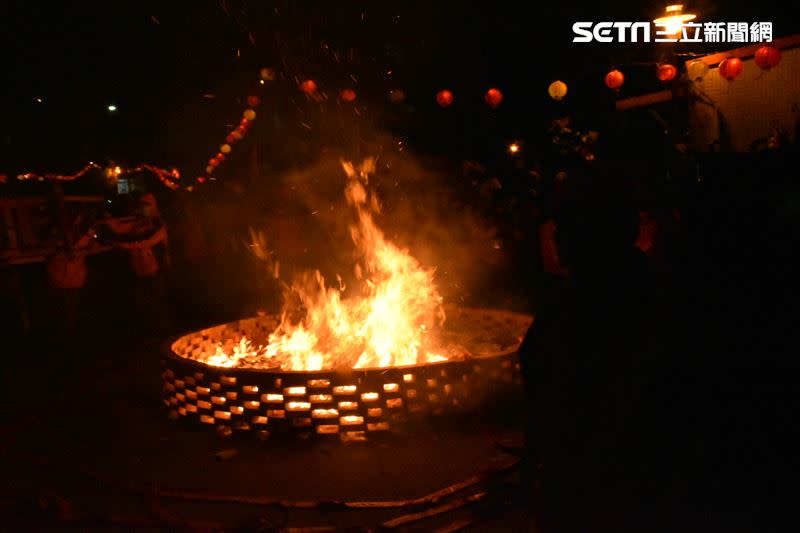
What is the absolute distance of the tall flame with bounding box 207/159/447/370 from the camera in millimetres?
6863

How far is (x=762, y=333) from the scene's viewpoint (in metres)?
5.83

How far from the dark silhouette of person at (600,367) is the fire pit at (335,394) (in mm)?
3355

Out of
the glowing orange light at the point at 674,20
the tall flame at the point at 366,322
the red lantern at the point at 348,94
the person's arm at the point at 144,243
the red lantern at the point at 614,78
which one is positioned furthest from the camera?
the red lantern at the point at 348,94

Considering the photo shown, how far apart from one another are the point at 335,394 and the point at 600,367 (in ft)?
12.2

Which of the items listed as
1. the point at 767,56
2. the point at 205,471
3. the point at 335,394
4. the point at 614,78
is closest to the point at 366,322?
the point at 335,394

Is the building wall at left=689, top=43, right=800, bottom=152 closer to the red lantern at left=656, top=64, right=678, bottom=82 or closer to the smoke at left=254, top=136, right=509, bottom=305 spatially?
the red lantern at left=656, top=64, right=678, bottom=82

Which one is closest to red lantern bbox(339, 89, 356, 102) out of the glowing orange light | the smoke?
the smoke

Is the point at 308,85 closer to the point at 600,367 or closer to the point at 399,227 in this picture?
the point at 399,227

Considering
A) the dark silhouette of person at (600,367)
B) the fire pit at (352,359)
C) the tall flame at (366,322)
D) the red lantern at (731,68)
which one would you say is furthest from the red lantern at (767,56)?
the dark silhouette of person at (600,367)

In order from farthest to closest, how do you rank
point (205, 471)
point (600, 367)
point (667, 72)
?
point (667, 72), point (205, 471), point (600, 367)

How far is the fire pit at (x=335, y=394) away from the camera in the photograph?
18.4 feet

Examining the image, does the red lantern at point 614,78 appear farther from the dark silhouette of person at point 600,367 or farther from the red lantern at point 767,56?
the dark silhouette of person at point 600,367

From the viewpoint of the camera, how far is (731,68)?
9828mm

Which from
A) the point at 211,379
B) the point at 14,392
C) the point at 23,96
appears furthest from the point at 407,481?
the point at 23,96
